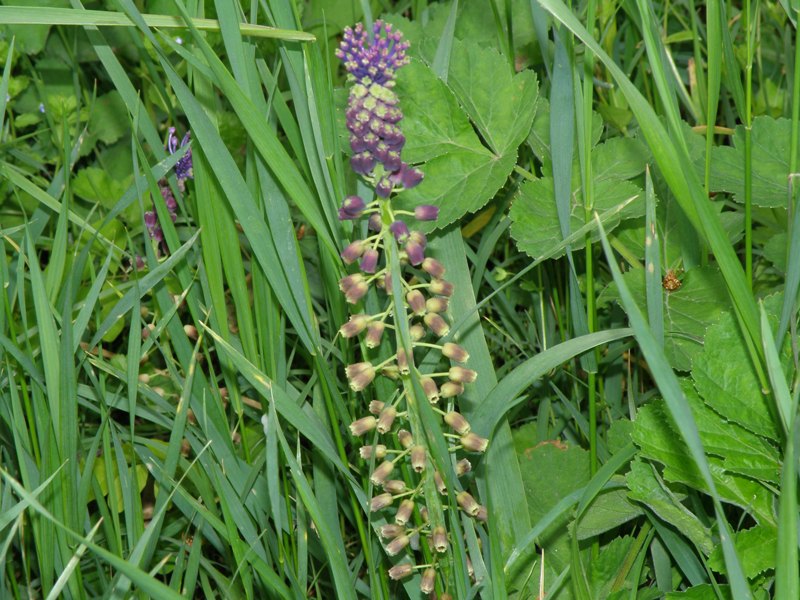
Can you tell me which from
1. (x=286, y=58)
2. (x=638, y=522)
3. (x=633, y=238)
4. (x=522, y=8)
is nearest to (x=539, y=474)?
(x=638, y=522)

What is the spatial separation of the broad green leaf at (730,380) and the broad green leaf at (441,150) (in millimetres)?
586

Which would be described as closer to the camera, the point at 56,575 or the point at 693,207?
the point at 693,207

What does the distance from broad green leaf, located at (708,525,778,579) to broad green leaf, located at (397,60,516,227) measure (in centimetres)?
88

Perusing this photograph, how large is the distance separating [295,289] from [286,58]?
1.62ft

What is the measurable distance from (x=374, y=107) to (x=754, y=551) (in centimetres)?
109

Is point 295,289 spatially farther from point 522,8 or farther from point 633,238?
point 522,8

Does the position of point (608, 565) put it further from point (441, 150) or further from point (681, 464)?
point (441, 150)

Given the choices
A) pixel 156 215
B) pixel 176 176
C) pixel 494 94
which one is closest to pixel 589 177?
pixel 494 94

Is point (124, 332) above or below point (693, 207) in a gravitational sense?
below

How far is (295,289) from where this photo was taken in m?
2.09

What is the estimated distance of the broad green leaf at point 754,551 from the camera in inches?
72.2

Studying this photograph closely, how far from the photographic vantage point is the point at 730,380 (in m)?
1.89

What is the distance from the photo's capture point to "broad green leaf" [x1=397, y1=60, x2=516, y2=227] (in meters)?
2.21

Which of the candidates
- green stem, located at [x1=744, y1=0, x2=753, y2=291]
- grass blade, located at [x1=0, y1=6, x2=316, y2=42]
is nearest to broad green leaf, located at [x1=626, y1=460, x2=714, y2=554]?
green stem, located at [x1=744, y1=0, x2=753, y2=291]
